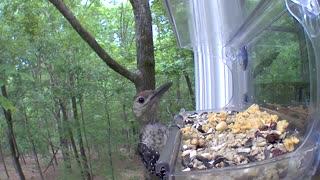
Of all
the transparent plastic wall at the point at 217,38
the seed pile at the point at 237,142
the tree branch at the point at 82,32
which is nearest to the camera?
the seed pile at the point at 237,142

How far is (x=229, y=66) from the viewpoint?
2.49 m

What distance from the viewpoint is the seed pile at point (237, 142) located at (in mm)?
976

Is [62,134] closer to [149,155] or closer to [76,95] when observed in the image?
[76,95]

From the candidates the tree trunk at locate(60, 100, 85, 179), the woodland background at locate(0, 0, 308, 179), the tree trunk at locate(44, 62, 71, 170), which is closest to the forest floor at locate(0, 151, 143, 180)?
the woodland background at locate(0, 0, 308, 179)

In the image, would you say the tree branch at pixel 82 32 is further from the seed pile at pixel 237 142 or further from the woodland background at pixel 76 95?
the seed pile at pixel 237 142

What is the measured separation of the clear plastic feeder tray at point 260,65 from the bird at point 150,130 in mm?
137

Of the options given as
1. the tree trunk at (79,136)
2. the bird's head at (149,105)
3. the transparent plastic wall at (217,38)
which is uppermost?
the transparent plastic wall at (217,38)

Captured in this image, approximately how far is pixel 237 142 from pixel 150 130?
81 cm

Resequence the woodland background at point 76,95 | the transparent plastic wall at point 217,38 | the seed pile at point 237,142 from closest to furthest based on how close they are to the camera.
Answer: the seed pile at point 237,142 < the transparent plastic wall at point 217,38 < the woodland background at point 76,95

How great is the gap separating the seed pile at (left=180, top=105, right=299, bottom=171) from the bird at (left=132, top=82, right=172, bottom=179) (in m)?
0.27

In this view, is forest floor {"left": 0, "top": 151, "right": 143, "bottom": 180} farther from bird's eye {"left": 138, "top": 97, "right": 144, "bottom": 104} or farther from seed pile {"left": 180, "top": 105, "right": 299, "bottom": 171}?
seed pile {"left": 180, "top": 105, "right": 299, "bottom": 171}

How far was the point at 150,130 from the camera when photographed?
1.92m

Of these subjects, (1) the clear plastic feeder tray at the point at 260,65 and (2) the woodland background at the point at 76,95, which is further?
(2) the woodland background at the point at 76,95

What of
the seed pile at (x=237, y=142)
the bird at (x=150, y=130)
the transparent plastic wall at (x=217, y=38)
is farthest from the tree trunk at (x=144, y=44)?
the seed pile at (x=237, y=142)
